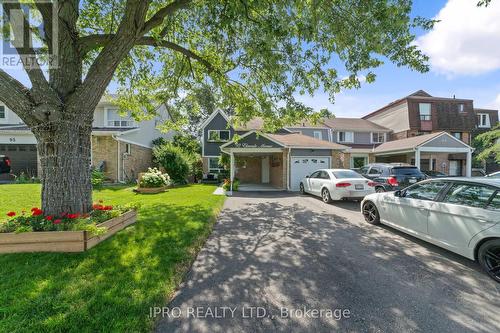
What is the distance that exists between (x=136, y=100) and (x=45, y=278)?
801cm

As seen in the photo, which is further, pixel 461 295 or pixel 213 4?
pixel 213 4

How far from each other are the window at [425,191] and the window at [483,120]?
105ft

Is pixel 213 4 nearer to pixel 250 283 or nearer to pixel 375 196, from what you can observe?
pixel 250 283

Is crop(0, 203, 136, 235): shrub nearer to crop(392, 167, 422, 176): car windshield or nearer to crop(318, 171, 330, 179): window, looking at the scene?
crop(318, 171, 330, 179): window

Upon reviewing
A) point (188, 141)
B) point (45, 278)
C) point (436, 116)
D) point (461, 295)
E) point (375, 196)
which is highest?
point (436, 116)

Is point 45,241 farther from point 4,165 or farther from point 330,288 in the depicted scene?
point 4,165

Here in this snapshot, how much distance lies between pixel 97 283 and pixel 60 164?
9.21 ft

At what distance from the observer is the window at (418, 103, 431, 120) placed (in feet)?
82.1

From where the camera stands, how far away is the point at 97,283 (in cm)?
299

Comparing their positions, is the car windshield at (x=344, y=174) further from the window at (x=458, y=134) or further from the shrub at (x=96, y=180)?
the window at (x=458, y=134)

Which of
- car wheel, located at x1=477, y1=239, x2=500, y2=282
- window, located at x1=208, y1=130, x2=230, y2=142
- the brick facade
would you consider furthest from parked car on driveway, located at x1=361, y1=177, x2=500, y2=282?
window, located at x1=208, y1=130, x2=230, y2=142

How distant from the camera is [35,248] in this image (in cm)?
390

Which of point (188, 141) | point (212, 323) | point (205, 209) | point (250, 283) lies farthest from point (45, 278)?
point (188, 141)

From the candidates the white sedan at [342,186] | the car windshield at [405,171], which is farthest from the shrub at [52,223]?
the car windshield at [405,171]
